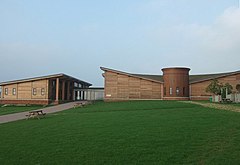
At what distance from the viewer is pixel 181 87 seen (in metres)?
45.8

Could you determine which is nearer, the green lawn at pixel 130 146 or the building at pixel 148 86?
the green lawn at pixel 130 146

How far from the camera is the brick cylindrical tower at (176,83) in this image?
45.8 metres

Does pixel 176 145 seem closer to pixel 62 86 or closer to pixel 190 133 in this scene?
pixel 190 133

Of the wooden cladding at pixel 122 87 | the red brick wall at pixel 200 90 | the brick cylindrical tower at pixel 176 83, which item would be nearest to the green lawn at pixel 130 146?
the brick cylindrical tower at pixel 176 83

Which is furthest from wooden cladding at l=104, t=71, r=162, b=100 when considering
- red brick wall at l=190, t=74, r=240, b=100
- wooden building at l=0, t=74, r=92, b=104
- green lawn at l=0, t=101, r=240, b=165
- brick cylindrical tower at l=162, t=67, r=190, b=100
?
green lawn at l=0, t=101, r=240, b=165

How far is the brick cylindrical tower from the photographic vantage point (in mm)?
45844

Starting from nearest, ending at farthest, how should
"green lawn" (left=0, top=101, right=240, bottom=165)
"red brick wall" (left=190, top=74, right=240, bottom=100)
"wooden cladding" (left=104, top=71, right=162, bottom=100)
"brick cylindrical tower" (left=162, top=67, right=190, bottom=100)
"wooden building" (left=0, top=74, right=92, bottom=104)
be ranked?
"green lawn" (left=0, top=101, right=240, bottom=165)
"wooden building" (left=0, top=74, right=92, bottom=104)
"brick cylindrical tower" (left=162, top=67, right=190, bottom=100)
"red brick wall" (left=190, top=74, right=240, bottom=100)
"wooden cladding" (left=104, top=71, right=162, bottom=100)

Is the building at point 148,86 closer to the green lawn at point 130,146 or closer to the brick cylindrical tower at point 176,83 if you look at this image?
the brick cylindrical tower at point 176,83

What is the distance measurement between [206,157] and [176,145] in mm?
1435

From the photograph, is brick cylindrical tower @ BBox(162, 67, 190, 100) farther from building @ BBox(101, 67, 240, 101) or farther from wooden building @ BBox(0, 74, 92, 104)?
wooden building @ BBox(0, 74, 92, 104)

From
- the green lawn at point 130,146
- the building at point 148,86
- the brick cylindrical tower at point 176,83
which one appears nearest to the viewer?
the green lawn at point 130,146

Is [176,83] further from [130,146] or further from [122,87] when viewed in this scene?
[130,146]

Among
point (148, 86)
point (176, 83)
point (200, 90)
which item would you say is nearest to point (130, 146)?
point (176, 83)

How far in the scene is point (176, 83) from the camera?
1806 inches
